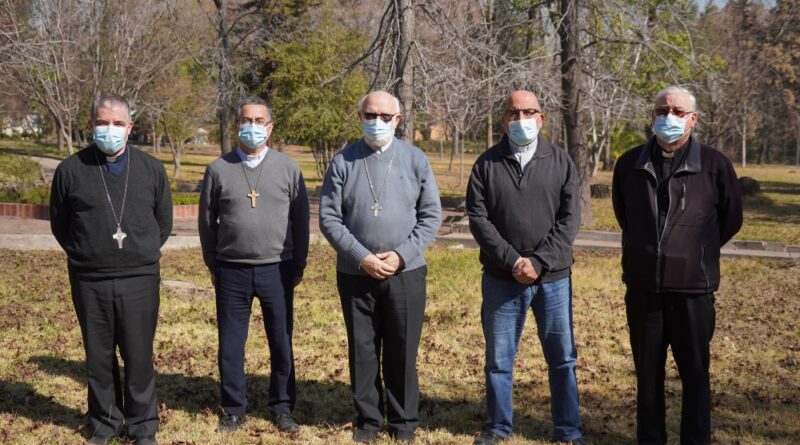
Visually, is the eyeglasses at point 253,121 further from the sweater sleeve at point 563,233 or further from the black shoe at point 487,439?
the black shoe at point 487,439

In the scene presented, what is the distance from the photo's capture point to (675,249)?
15.2 feet

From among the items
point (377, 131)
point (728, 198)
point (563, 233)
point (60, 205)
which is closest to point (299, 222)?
point (377, 131)

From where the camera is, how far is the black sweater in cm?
493

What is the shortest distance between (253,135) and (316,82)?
2295 centimetres

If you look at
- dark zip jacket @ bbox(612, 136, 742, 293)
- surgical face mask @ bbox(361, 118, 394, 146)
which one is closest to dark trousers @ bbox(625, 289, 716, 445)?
dark zip jacket @ bbox(612, 136, 742, 293)

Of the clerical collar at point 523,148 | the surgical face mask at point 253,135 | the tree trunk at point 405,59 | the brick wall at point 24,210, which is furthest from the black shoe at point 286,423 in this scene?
the brick wall at point 24,210

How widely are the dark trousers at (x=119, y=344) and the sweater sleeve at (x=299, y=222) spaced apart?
35.3 inches

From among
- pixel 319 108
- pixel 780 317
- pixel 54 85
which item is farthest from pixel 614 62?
pixel 780 317

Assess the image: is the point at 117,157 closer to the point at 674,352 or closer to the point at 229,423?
the point at 229,423

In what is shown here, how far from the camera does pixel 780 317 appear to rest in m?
8.95

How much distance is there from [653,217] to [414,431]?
1.99 metres

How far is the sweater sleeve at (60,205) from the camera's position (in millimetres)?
4961

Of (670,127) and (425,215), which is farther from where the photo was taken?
(425,215)

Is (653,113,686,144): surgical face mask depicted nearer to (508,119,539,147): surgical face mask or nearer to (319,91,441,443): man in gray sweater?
(508,119,539,147): surgical face mask
